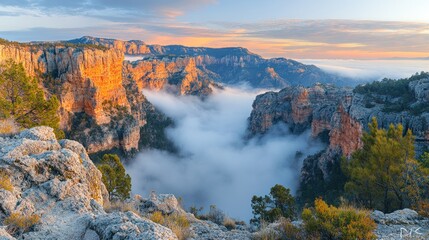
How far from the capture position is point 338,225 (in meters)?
10.4

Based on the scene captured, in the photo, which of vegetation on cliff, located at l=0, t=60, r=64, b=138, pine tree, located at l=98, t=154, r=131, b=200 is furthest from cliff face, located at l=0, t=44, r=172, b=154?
pine tree, located at l=98, t=154, r=131, b=200

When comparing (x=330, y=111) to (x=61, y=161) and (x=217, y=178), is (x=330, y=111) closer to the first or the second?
(x=217, y=178)

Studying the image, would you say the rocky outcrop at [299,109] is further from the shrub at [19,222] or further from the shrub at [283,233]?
the shrub at [19,222]

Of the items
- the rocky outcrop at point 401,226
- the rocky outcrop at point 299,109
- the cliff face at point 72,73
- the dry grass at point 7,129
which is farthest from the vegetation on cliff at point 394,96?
the cliff face at point 72,73

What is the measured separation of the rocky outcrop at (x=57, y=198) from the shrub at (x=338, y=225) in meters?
5.48

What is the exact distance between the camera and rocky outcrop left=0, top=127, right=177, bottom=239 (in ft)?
25.2

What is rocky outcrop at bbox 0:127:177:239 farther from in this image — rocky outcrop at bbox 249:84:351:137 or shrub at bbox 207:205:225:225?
rocky outcrop at bbox 249:84:351:137

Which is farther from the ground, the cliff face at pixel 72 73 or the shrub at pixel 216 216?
the cliff face at pixel 72 73

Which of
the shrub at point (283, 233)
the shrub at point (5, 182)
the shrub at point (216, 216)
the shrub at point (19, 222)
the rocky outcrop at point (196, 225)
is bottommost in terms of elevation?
the shrub at point (216, 216)

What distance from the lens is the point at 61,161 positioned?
36.4ft

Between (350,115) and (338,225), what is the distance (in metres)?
49.9

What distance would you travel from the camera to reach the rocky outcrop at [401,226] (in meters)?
11.2

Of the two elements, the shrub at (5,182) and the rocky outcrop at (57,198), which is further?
the shrub at (5,182)

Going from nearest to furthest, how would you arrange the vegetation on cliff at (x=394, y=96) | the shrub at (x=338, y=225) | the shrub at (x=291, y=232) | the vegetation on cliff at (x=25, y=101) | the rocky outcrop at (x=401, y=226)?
the shrub at (x=338, y=225) → the shrub at (x=291, y=232) → the rocky outcrop at (x=401, y=226) → the vegetation on cliff at (x=25, y=101) → the vegetation on cliff at (x=394, y=96)
